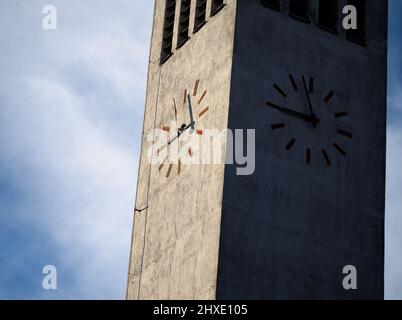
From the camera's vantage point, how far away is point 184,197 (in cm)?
4078

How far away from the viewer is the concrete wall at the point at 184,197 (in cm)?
3909

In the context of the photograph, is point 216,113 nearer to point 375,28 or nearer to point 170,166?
point 170,166

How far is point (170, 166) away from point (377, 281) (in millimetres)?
6666

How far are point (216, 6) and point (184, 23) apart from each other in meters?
1.96

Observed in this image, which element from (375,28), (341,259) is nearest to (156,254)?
(341,259)

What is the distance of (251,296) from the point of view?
38250mm

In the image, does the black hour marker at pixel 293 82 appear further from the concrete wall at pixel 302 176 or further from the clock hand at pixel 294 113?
the clock hand at pixel 294 113

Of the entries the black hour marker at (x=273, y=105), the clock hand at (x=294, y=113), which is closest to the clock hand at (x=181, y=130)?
the black hour marker at (x=273, y=105)

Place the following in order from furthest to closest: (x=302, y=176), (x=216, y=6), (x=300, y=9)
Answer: (x=300, y=9) → (x=216, y=6) → (x=302, y=176)

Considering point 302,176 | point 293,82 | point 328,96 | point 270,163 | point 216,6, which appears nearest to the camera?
point 270,163

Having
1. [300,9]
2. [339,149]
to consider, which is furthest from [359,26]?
[339,149]

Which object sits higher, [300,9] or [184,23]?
[300,9]

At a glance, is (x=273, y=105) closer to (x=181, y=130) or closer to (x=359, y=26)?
(x=181, y=130)

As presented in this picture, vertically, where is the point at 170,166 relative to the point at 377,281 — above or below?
above
